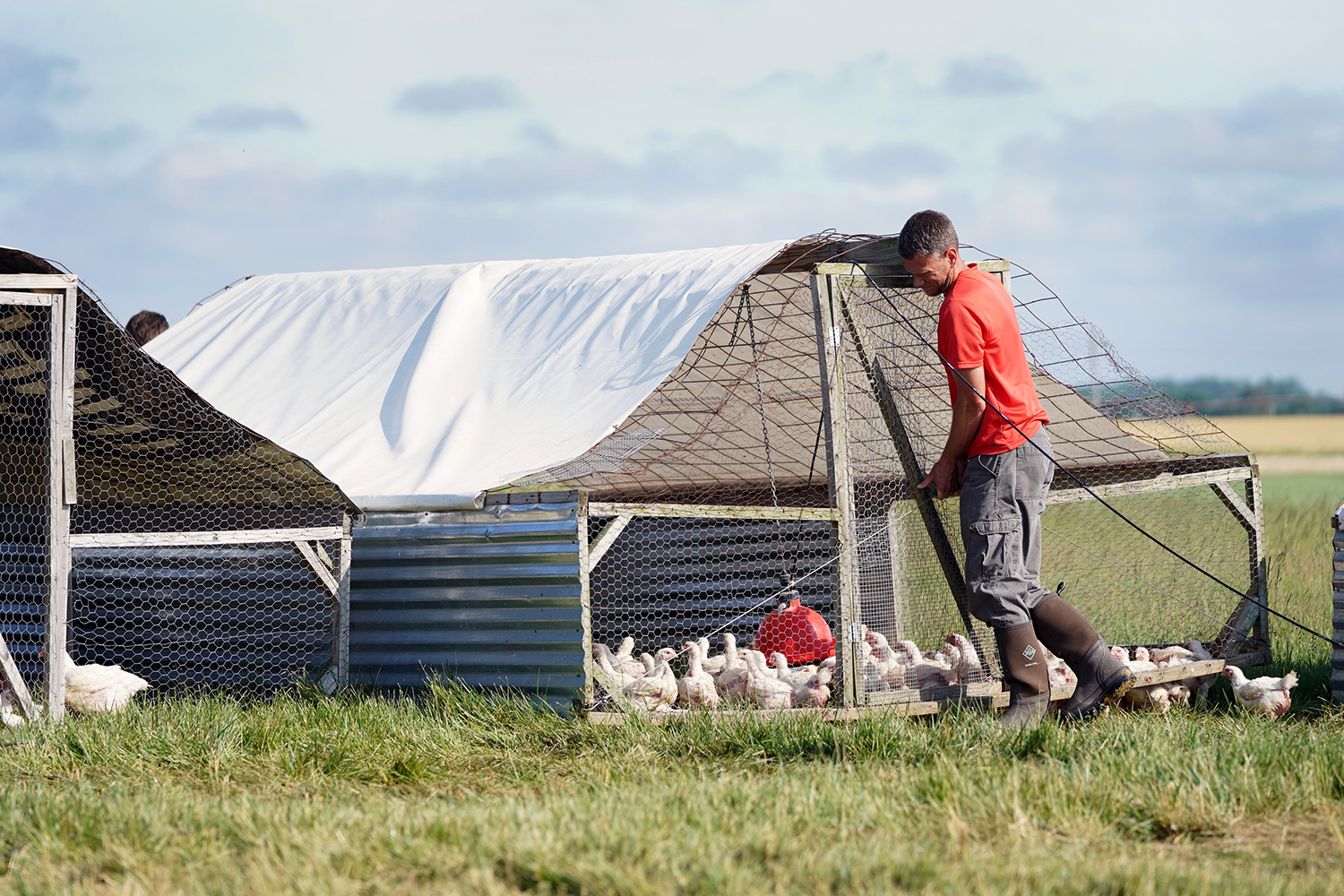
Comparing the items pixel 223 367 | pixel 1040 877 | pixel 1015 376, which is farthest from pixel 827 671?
pixel 223 367

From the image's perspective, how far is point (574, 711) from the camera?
4754mm

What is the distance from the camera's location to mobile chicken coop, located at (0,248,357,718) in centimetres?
485

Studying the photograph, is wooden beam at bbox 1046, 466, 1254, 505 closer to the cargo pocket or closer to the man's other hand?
the man's other hand

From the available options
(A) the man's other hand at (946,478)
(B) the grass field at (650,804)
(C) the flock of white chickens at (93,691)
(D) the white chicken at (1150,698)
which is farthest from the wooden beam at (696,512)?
(C) the flock of white chickens at (93,691)

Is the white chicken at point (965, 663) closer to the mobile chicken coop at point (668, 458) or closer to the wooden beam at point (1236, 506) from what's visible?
the mobile chicken coop at point (668, 458)

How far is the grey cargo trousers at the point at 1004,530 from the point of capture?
15.1 ft

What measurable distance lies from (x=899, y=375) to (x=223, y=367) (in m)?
4.40

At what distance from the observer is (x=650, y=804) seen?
3.42 m

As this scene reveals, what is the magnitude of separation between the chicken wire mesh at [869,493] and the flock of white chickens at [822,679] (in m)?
0.03

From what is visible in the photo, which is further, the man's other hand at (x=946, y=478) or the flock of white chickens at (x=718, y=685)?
the flock of white chickens at (x=718, y=685)

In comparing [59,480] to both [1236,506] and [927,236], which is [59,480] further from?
[1236,506]

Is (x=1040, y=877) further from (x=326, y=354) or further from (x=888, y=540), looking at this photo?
(x=326, y=354)

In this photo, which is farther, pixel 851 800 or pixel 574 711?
pixel 574 711

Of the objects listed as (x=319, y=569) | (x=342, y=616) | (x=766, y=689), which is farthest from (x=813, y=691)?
(x=319, y=569)
